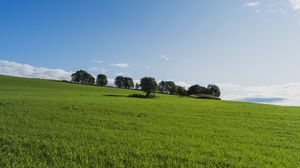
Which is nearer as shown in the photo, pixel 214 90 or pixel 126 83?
pixel 214 90

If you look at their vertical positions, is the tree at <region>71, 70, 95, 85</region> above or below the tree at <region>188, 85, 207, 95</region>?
above

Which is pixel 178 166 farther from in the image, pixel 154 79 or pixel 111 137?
pixel 154 79

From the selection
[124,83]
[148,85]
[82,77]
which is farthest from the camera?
[124,83]

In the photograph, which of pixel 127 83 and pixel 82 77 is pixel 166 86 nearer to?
pixel 127 83

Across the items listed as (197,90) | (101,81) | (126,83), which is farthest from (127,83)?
(197,90)

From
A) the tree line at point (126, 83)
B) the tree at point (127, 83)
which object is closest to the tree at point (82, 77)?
the tree line at point (126, 83)

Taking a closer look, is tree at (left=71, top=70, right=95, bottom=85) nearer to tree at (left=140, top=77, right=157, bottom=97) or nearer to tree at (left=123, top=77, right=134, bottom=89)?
tree at (left=123, top=77, right=134, bottom=89)

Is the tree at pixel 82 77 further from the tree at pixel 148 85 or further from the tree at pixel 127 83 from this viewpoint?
the tree at pixel 148 85

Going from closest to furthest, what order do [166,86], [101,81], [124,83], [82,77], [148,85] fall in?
[148,85], [101,81], [82,77], [124,83], [166,86]

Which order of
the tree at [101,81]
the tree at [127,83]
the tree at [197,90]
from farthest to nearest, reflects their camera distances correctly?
the tree at [127,83] < the tree at [101,81] < the tree at [197,90]

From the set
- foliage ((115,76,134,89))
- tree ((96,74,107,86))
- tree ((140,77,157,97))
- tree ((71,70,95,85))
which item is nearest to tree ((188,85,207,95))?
foliage ((115,76,134,89))

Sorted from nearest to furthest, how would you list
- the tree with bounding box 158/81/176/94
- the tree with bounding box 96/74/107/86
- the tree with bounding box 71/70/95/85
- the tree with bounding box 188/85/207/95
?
the tree with bounding box 188/85/207/95, the tree with bounding box 96/74/107/86, the tree with bounding box 71/70/95/85, the tree with bounding box 158/81/176/94

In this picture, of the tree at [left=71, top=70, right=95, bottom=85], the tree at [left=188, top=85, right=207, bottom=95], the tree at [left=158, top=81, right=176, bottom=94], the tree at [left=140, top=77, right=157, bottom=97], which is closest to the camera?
the tree at [left=140, top=77, right=157, bottom=97]

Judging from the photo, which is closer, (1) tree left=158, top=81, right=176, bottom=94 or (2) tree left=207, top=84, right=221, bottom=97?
(2) tree left=207, top=84, right=221, bottom=97
